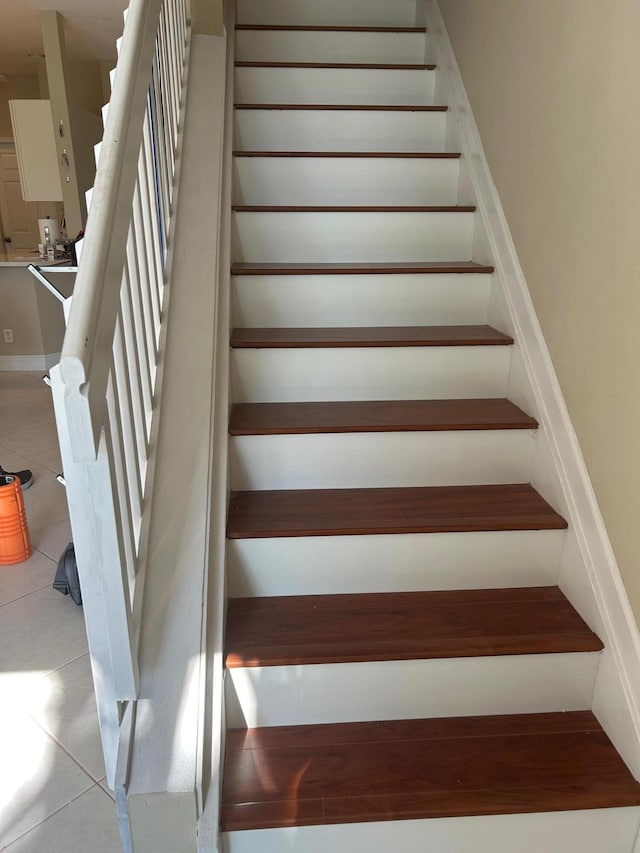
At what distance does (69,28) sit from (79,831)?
20.1 feet

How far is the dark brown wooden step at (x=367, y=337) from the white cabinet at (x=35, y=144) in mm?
4255

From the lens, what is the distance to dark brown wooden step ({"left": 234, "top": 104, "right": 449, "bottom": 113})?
2689mm

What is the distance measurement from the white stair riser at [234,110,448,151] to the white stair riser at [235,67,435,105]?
0.70 feet

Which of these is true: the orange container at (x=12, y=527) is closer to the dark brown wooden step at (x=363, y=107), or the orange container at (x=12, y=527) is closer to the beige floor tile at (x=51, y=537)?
the beige floor tile at (x=51, y=537)

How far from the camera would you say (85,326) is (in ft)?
3.06

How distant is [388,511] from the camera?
5.89ft

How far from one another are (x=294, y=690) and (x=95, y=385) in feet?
3.14

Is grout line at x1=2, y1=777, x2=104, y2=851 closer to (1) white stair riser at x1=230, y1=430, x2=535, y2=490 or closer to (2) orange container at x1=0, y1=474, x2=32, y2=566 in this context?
(1) white stair riser at x1=230, y1=430, x2=535, y2=490

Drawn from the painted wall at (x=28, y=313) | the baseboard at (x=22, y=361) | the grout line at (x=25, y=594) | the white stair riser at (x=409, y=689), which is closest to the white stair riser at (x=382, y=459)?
the white stair riser at (x=409, y=689)

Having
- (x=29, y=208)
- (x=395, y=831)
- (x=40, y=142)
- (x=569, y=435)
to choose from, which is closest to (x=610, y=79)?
(x=569, y=435)

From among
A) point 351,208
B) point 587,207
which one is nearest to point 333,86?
point 351,208

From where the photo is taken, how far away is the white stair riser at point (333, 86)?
2852 mm

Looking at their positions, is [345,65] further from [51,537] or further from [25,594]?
[25,594]

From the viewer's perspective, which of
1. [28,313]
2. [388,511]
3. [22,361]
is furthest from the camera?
[22,361]
